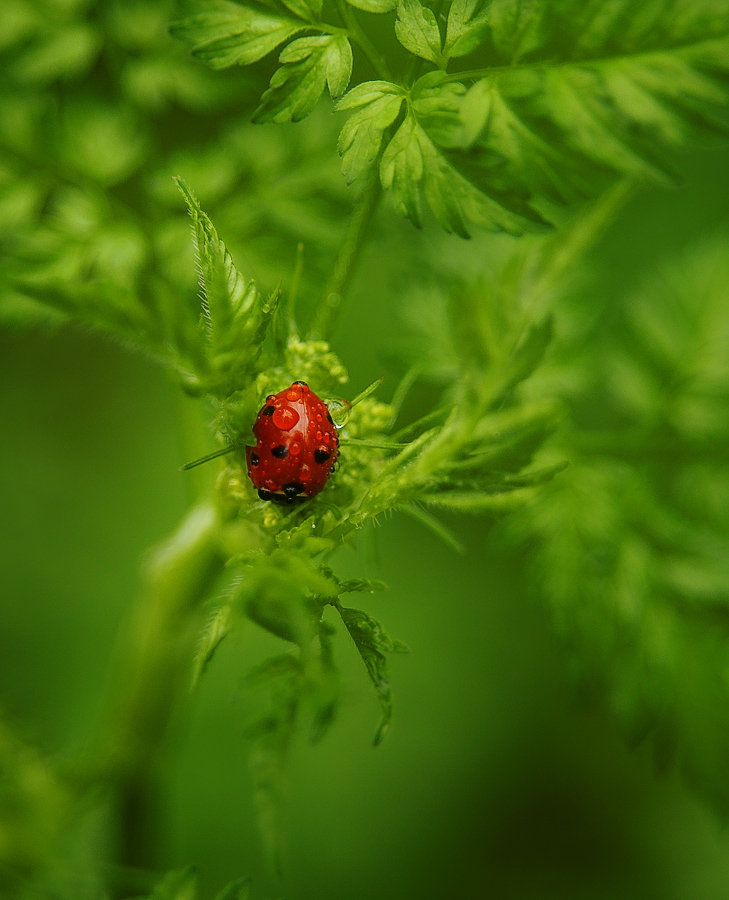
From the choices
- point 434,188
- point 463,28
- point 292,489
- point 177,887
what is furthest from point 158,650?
point 463,28

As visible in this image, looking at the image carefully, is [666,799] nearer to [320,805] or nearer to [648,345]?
[320,805]

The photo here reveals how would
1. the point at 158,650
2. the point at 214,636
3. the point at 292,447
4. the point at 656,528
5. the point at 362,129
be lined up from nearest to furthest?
the point at 214,636
the point at 292,447
the point at 362,129
the point at 158,650
the point at 656,528

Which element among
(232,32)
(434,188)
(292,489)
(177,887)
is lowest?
(177,887)


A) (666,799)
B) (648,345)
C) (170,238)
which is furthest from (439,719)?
(170,238)

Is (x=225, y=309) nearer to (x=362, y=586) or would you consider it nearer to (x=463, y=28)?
(x=362, y=586)

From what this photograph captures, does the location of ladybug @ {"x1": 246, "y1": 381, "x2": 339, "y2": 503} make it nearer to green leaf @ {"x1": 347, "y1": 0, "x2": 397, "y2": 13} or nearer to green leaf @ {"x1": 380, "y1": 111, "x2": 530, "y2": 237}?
green leaf @ {"x1": 380, "y1": 111, "x2": 530, "y2": 237}

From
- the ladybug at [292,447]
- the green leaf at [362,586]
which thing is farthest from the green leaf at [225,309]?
the green leaf at [362,586]

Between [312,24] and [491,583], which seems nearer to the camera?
[312,24]
